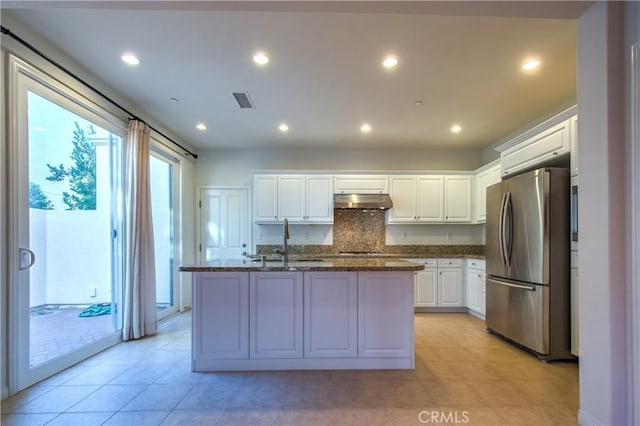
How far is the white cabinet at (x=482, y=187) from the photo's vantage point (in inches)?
190

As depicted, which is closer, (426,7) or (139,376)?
(426,7)

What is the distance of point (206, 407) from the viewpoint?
2301mm

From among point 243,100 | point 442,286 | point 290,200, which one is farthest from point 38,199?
point 442,286

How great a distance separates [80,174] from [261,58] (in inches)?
86.7

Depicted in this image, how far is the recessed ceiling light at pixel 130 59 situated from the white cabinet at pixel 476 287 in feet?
15.9

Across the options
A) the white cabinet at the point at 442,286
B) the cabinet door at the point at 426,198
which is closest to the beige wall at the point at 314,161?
the cabinet door at the point at 426,198

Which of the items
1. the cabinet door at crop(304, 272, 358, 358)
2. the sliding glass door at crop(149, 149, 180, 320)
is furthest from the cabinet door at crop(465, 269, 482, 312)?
the sliding glass door at crop(149, 149, 180, 320)

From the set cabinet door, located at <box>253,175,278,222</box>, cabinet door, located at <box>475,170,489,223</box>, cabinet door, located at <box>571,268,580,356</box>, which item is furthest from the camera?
cabinet door, located at <box>253,175,278,222</box>

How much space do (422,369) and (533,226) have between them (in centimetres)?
184

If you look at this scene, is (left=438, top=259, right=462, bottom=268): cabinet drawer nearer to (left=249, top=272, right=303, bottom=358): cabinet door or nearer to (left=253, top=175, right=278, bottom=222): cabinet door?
(left=253, top=175, right=278, bottom=222): cabinet door

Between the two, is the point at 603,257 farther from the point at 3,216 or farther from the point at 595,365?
the point at 3,216

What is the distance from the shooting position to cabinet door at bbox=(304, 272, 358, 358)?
9.62 feet

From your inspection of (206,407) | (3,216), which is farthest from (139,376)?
(3,216)

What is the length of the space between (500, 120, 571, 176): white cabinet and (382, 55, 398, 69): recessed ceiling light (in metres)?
1.77
